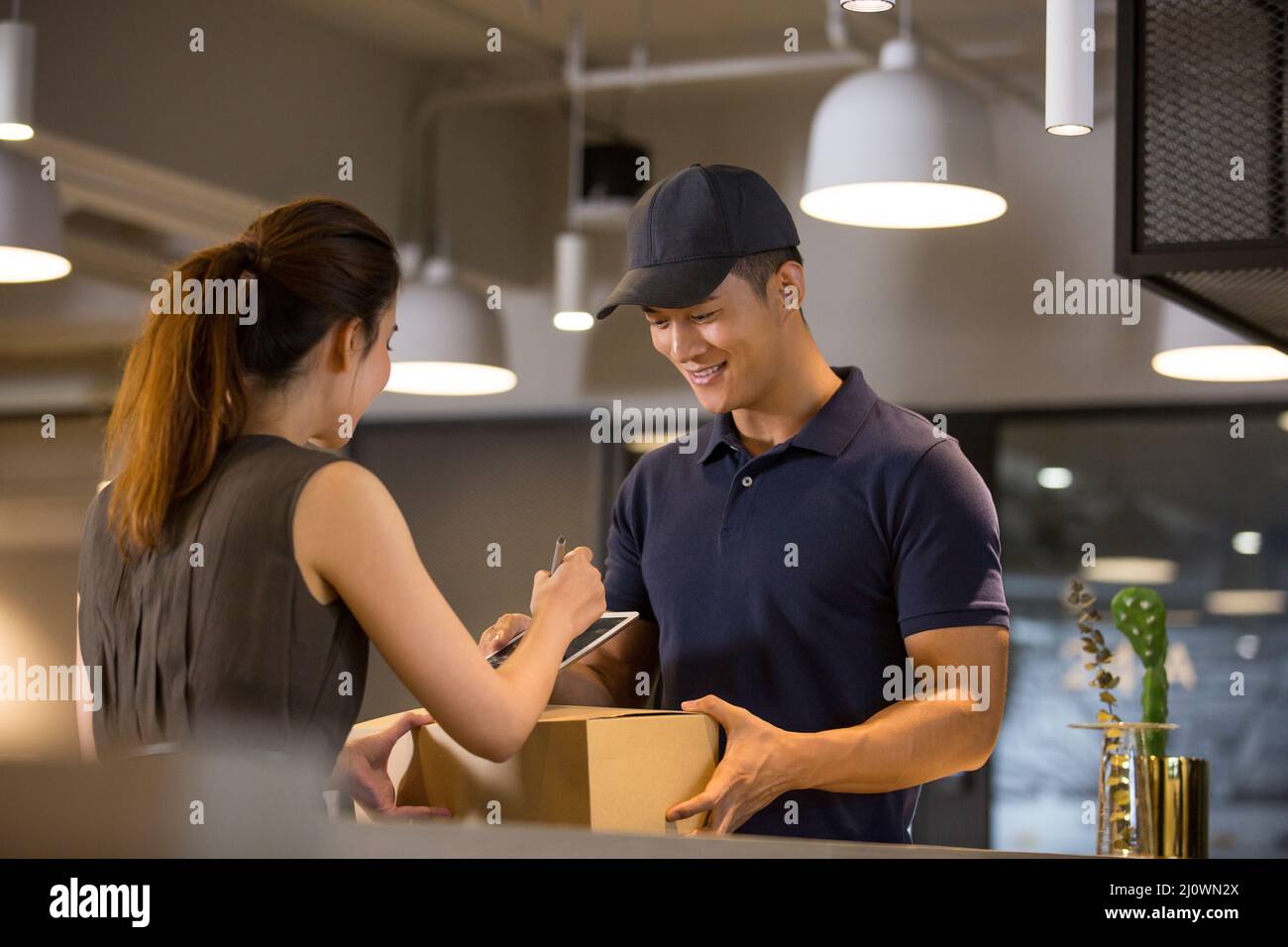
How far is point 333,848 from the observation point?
0.94 metres

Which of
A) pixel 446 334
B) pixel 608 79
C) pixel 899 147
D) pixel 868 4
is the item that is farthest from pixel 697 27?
pixel 868 4

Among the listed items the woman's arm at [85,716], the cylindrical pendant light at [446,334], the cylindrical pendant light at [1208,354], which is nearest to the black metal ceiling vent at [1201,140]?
the woman's arm at [85,716]

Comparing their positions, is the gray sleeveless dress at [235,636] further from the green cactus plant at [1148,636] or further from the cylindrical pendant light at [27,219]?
the cylindrical pendant light at [27,219]

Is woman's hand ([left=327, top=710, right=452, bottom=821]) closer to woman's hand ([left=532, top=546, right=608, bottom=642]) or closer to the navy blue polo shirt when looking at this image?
woman's hand ([left=532, top=546, right=608, bottom=642])

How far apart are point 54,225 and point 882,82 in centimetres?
166

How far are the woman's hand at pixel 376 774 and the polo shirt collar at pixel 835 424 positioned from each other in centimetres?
63

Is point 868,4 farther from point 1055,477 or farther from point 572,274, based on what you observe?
point 1055,477

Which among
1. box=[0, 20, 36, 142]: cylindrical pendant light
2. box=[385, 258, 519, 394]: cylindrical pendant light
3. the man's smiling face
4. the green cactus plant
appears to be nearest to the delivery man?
the man's smiling face

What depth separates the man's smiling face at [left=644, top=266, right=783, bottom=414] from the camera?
202 centimetres

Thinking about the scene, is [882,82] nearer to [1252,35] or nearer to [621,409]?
[1252,35]

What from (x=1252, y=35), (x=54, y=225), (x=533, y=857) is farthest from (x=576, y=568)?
(x=54, y=225)

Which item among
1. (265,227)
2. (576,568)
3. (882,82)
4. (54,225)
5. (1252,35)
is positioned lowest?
(576,568)

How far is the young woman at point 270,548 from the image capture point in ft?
4.25

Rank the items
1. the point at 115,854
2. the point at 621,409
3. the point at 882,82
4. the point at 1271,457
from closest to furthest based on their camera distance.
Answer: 1. the point at 115,854
2. the point at 882,82
3. the point at 1271,457
4. the point at 621,409
